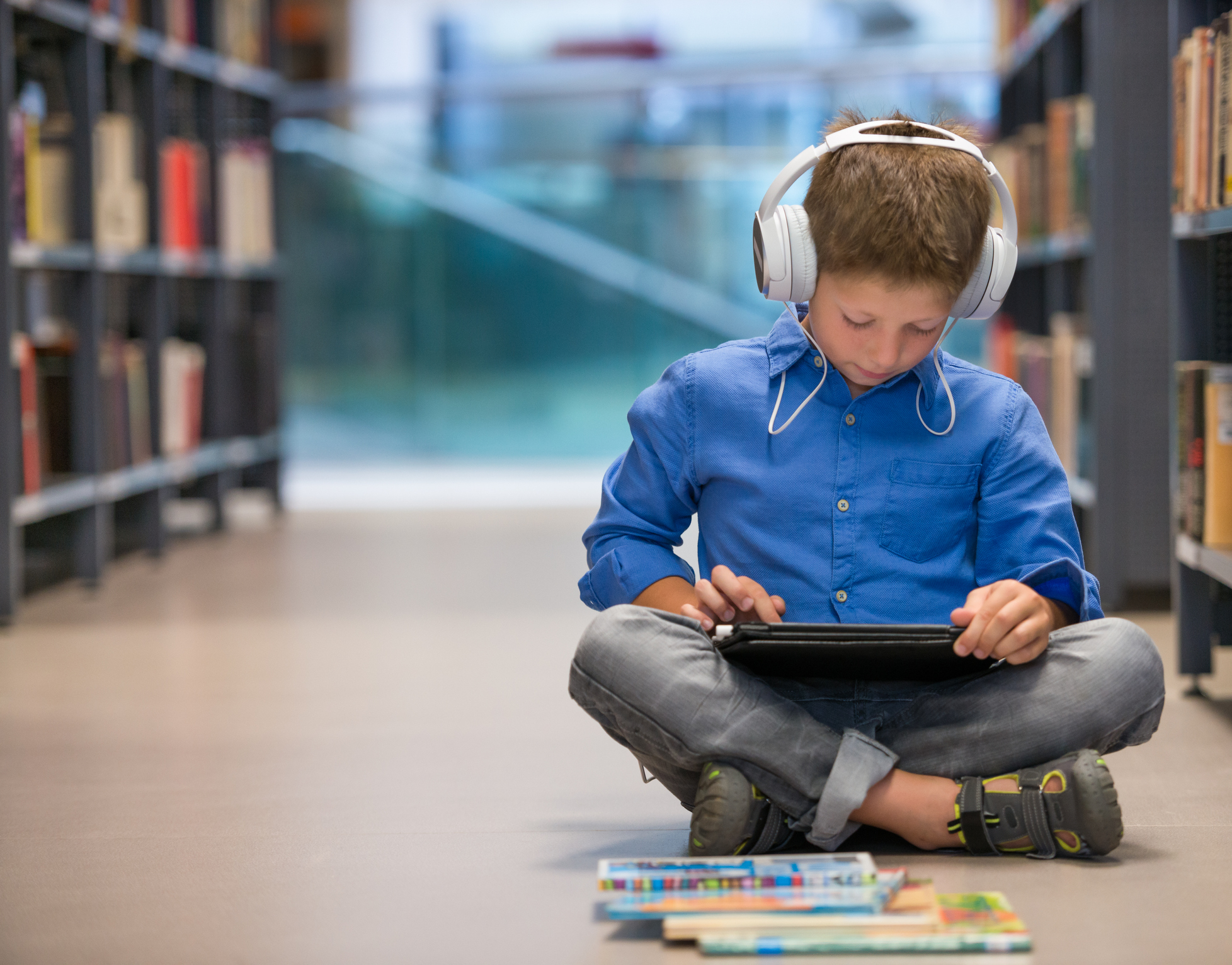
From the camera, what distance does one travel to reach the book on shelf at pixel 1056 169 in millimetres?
3352

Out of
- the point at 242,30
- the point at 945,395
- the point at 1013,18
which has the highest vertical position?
the point at 242,30

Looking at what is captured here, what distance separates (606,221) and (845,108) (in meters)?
5.13

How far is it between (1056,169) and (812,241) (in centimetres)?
246

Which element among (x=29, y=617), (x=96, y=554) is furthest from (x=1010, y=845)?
(x=96, y=554)

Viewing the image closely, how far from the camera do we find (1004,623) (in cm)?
137

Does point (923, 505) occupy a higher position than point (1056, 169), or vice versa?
point (1056, 169)

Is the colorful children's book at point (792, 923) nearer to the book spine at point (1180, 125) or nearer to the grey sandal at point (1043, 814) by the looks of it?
the grey sandal at point (1043, 814)

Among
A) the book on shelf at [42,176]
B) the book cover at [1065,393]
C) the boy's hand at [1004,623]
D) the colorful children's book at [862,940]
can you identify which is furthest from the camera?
the book cover at [1065,393]

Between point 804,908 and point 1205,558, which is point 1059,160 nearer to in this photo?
point 1205,558

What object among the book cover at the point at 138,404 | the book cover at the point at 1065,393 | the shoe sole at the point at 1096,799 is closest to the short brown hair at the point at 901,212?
the shoe sole at the point at 1096,799

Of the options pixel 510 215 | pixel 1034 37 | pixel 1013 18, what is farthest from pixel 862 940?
pixel 510 215

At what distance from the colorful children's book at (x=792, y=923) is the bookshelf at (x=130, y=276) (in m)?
2.21

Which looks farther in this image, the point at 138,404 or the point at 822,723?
the point at 138,404

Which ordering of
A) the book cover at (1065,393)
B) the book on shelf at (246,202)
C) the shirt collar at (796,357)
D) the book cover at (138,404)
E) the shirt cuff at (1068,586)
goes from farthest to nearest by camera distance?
1. the book on shelf at (246,202)
2. the book cover at (138,404)
3. the book cover at (1065,393)
4. the shirt collar at (796,357)
5. the shirt cuff at (1068,586)
